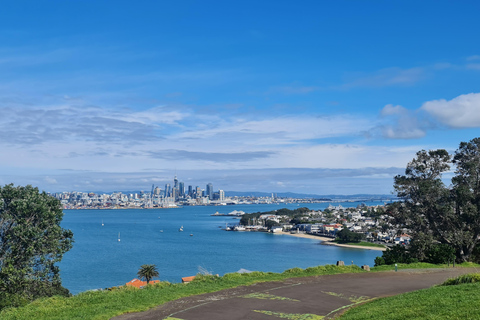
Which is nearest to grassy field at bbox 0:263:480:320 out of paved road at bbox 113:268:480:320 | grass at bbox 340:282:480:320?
paved road at bbox 113:268:480:320

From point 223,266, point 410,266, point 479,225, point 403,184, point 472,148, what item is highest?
point 472,148

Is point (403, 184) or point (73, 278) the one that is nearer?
point (403, 184)

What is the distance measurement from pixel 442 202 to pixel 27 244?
805 inches

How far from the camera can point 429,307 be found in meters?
8.68

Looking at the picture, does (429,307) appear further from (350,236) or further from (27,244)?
(350,236)

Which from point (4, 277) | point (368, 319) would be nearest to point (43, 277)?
point (4, 277)

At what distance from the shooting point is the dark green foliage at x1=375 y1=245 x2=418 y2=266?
21125 millimetres

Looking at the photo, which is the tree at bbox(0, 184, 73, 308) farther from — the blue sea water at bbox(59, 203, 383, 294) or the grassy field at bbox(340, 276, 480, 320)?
the blue sea water at bbox(59, 203, 383, 294)

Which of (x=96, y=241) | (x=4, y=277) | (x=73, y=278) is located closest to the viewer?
(x=4, y=277)

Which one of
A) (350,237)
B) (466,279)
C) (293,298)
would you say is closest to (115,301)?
(293,298)

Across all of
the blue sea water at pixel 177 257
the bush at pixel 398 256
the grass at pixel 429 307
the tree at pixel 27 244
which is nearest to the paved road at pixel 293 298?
the grass at pixel 429 307

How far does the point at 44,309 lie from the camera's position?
36.1ft

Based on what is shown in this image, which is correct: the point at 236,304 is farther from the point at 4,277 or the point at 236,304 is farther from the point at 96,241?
the point at 96,241

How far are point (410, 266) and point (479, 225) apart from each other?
19.5 ft
